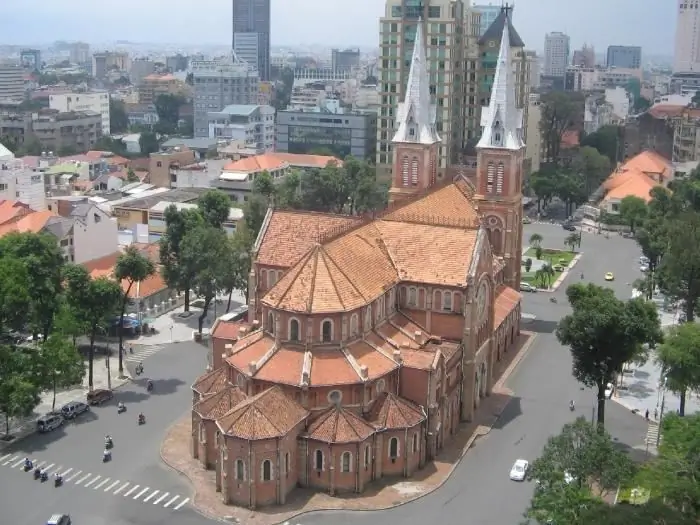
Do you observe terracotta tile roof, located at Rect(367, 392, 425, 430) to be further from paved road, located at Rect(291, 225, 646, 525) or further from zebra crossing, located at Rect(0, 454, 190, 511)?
zebra crossing, located at Rect(0, 454, 190, 511)

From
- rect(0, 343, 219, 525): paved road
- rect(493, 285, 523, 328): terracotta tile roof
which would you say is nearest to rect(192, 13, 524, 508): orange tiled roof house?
rect(493, 285, 523, 328): terracotta tile roof

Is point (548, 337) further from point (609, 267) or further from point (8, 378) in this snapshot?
point (8, 378)

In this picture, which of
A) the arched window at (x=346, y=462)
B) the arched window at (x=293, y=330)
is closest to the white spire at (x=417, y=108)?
the arched window at (x=293, y=330)

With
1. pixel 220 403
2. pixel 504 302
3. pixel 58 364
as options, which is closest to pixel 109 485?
pixel 220 403

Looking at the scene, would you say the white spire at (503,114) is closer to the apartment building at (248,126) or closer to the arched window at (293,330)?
the arched window at (293,330)

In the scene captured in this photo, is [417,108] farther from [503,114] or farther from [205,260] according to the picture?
[205,260]

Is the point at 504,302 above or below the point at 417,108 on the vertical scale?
below

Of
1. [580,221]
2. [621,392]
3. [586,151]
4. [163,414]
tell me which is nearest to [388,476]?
[163,414]
